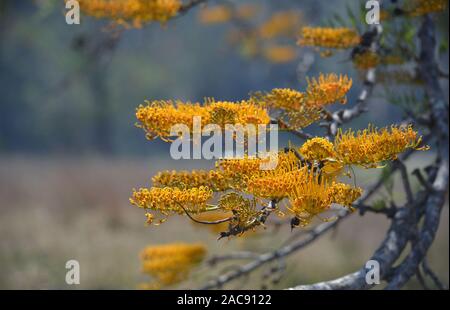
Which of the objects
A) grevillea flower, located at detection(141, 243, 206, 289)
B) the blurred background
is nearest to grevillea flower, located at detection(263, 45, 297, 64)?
the blurred background

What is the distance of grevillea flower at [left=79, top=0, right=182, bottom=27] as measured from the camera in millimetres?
4340

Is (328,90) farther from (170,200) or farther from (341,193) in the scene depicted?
(170,200)

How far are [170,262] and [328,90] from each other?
2.22 meters

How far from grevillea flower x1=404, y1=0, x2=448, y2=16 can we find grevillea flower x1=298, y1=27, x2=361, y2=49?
1.63 ft

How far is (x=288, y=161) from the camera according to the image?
280 centimetres

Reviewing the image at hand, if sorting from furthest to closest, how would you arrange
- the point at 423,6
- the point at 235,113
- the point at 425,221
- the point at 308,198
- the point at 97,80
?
the point at 97,80, the point at 423,6, the point at 425,221, the point at 235,113, the point at 308,198

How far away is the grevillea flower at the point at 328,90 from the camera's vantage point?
11.1 ft

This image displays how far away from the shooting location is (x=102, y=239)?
39.2 ft

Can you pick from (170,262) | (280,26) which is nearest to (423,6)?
(170,262)

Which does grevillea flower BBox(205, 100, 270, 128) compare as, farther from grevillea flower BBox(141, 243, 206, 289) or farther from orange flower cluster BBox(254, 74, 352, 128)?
grevillea flower BBox(141, 243, 206, 289)

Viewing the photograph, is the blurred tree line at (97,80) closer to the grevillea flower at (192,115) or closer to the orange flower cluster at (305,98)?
the orange flower cluster at (305,98)
